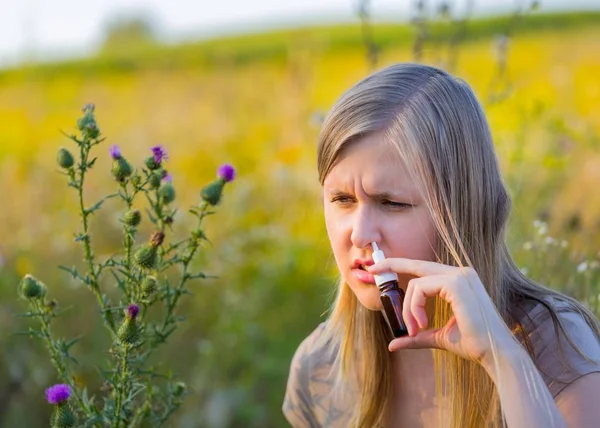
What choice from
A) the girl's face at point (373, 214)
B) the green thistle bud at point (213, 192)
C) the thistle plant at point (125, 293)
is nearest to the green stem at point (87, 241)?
the thistle plant at point (125, 293)

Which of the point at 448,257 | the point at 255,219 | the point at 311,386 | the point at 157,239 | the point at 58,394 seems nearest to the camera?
the point at 58,394

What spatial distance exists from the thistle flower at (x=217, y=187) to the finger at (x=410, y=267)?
33 centimetres

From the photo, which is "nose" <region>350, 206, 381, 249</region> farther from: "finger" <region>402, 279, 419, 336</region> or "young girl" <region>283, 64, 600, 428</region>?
"finger" <region>402, 279, 419, 336</region>

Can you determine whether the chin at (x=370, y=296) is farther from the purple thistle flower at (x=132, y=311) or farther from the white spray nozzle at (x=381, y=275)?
the purple thistle flower at (x=132, y=311)

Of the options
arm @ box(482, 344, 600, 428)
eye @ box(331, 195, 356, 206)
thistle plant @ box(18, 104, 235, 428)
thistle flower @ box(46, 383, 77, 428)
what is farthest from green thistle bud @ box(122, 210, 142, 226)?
arm @ box(482, 344, 600, 428)

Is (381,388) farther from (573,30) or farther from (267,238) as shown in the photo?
(573,30)

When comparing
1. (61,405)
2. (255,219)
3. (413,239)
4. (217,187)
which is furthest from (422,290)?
(255,219)

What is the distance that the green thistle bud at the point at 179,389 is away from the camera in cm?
173

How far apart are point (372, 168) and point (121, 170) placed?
488 millimetres

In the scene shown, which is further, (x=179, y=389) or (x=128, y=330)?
(x=179, y=389)

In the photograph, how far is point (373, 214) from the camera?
171 cm

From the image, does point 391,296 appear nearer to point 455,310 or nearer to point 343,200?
point 455,310

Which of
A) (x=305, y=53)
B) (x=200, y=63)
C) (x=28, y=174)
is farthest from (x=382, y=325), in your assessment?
(x=200, y=63)

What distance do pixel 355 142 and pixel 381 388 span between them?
0.64m
